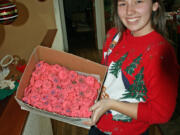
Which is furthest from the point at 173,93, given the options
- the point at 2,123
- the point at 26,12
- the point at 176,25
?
the point at 26,12

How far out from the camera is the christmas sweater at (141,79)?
2.30 ft

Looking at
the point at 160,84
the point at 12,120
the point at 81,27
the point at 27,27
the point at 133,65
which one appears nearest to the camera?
the point at 160,84

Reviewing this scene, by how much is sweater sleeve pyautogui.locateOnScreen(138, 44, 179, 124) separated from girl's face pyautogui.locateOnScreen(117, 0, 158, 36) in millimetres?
145

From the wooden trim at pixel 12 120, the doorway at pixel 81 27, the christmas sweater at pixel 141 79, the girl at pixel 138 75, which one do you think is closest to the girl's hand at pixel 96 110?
the girl at pixel 138 75

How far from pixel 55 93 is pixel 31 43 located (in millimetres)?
2853

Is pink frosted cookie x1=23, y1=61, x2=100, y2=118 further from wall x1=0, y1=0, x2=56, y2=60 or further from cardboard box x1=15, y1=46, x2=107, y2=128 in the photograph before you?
wall x1=0, y1=0, x2=56, y2=60

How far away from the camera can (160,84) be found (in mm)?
694

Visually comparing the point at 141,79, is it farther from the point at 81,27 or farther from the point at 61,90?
the point at 81,27

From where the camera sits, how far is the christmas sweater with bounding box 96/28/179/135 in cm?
70

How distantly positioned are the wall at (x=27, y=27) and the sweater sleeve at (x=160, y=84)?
9.37 feet

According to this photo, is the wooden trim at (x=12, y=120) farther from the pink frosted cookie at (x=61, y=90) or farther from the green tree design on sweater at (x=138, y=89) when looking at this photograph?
the green tree design on sweater at (x=138, y=89)

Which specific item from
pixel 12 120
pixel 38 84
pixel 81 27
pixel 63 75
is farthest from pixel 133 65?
pixel 81 27

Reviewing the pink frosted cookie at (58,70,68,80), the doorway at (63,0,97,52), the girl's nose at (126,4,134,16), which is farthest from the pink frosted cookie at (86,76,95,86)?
the doorway at (63,0,97,52)

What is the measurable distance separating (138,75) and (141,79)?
2 centimetres
